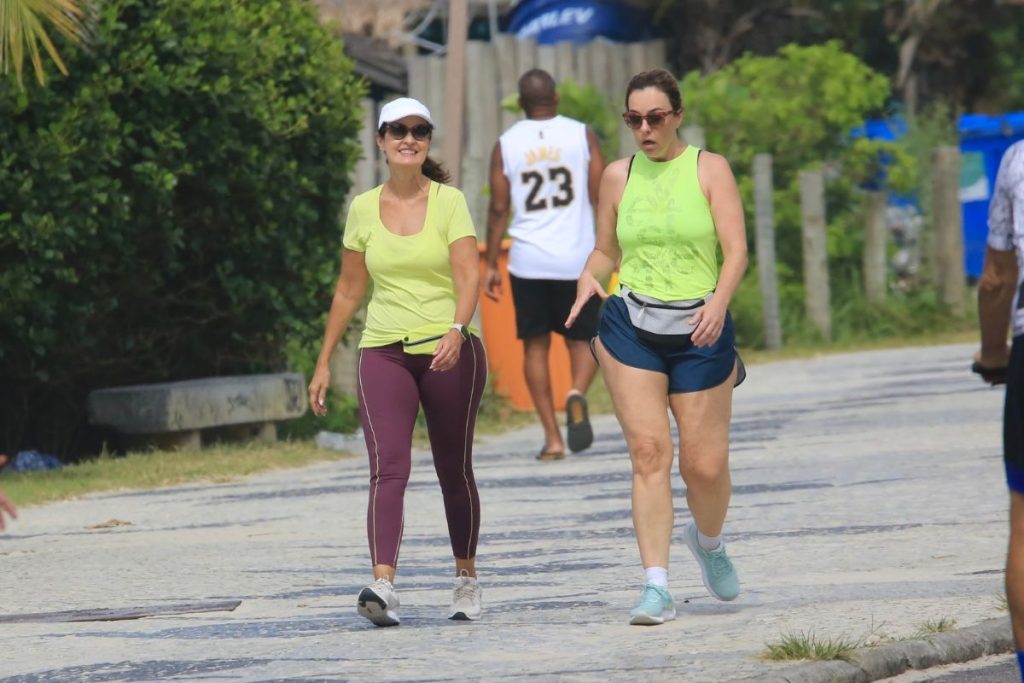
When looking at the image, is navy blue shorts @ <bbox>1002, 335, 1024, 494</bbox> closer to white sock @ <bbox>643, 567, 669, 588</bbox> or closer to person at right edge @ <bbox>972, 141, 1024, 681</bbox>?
person at right edge @ <bbox>972, 141, 1024, 681</bbox>

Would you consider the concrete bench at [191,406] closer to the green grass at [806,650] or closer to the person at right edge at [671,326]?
the person at right edge at [671,326]

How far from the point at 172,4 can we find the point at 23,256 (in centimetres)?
171

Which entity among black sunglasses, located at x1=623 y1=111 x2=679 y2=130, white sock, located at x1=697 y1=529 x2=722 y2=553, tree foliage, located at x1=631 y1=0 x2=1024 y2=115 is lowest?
white sock, located at x1=697 y1=529 x2=722 y2=553

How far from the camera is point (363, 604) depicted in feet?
23.4

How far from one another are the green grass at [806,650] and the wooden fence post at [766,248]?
530 inches

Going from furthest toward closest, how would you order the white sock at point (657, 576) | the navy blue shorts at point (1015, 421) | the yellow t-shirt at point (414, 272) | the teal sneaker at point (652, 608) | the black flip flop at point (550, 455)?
the black flip flop at point (550, 455), the yellow t-shirt at point (414, 272), the white sock at point (657, 576), the teal sneaker at point (652, 608), the navy blue shorts at point (1015, 421)

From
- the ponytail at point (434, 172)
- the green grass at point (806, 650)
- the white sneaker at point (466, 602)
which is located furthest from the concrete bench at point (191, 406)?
the green grass at point (806, 650)

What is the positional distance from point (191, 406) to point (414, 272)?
6.22m

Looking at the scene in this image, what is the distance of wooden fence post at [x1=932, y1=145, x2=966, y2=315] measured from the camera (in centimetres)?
2077

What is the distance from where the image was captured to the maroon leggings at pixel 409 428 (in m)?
7.51

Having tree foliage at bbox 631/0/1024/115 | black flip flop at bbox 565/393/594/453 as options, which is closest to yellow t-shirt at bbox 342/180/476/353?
black flip flop at bbox 565/393/594/453

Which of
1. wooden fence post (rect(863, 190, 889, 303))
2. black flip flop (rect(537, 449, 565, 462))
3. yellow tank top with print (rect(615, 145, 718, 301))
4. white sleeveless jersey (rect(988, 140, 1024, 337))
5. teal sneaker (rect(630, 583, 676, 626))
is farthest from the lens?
wooden fence post (rect(863, 190, 889, 303))

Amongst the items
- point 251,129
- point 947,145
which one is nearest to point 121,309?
point 251,129

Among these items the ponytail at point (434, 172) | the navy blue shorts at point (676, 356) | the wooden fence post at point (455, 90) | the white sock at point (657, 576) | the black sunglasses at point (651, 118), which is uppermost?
the wooden fence post at point (455, 90)
